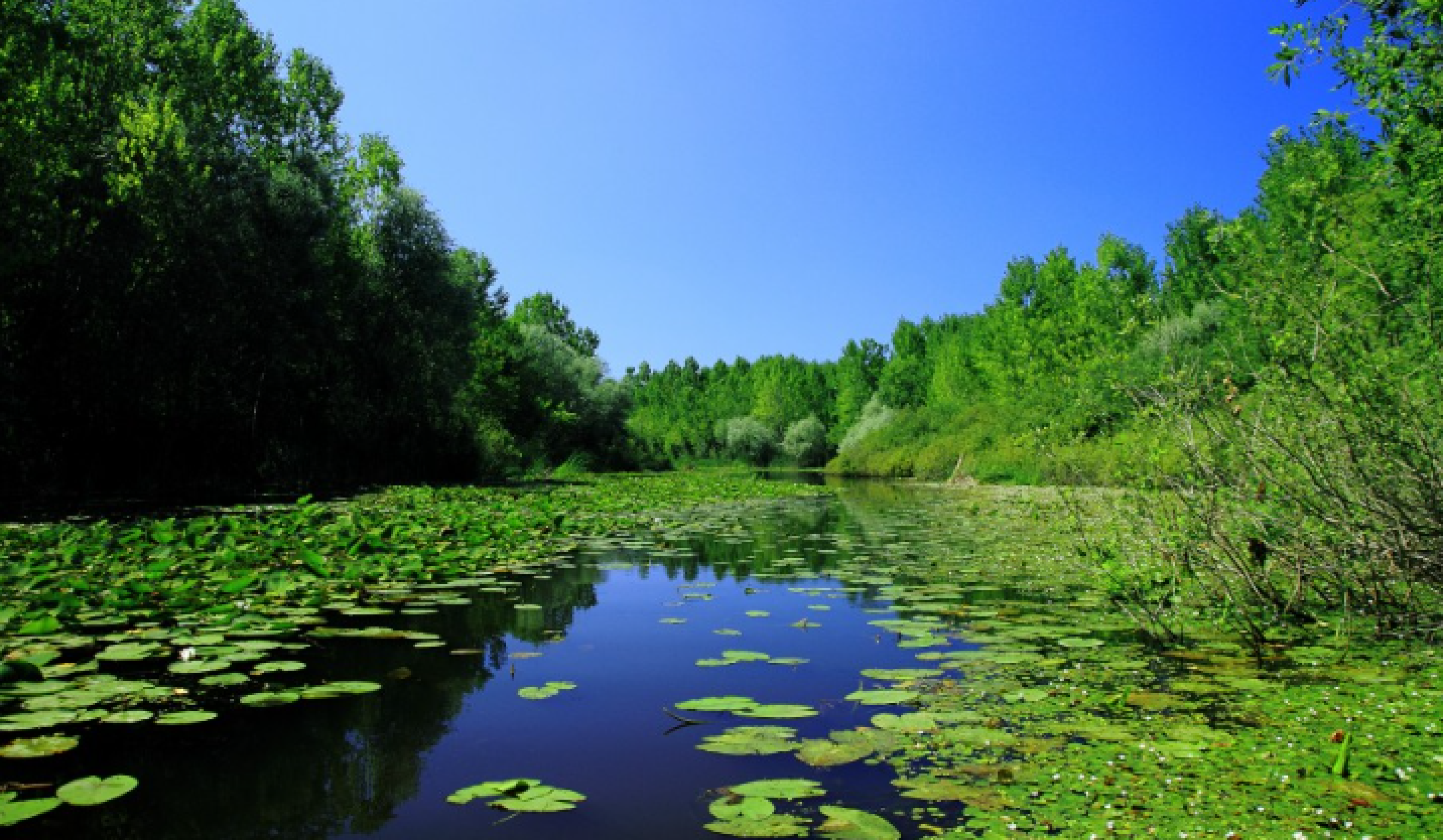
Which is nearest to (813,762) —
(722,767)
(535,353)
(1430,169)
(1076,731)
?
(722,767)

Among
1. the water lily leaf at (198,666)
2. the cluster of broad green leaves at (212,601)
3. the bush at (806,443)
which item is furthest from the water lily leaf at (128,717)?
the bush at (806,443)

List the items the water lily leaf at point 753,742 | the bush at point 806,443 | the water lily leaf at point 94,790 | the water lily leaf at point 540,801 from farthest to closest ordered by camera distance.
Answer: the bush at point 806,443 → the water lily leaf at point 753,742 → the water lily leaf at point 540,801 → the water lily leaf at point 94,790

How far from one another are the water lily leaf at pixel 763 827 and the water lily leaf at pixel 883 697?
4.39 ft

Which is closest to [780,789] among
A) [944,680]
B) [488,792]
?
[488,792]

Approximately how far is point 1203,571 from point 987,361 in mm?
40519

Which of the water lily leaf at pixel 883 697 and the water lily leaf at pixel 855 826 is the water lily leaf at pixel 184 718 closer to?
the water lily leaf at pixel 855 826

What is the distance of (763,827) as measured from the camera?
7.66 ft

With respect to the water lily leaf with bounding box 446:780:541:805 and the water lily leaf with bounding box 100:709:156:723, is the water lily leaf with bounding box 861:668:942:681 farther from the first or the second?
the water lily leaf with bounding box 100:709:156:723

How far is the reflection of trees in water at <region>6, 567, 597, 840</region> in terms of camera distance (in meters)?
2.34

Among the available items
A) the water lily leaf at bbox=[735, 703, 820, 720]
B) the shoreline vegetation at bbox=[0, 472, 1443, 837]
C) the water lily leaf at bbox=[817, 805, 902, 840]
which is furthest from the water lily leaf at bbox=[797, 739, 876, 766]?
the water lily leaf at bbox=[817, 805, 902, 840]

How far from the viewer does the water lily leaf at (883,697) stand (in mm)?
3641

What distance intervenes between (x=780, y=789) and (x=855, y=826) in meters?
0.34

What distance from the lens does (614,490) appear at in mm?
20250

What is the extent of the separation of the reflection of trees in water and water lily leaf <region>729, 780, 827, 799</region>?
111cm
